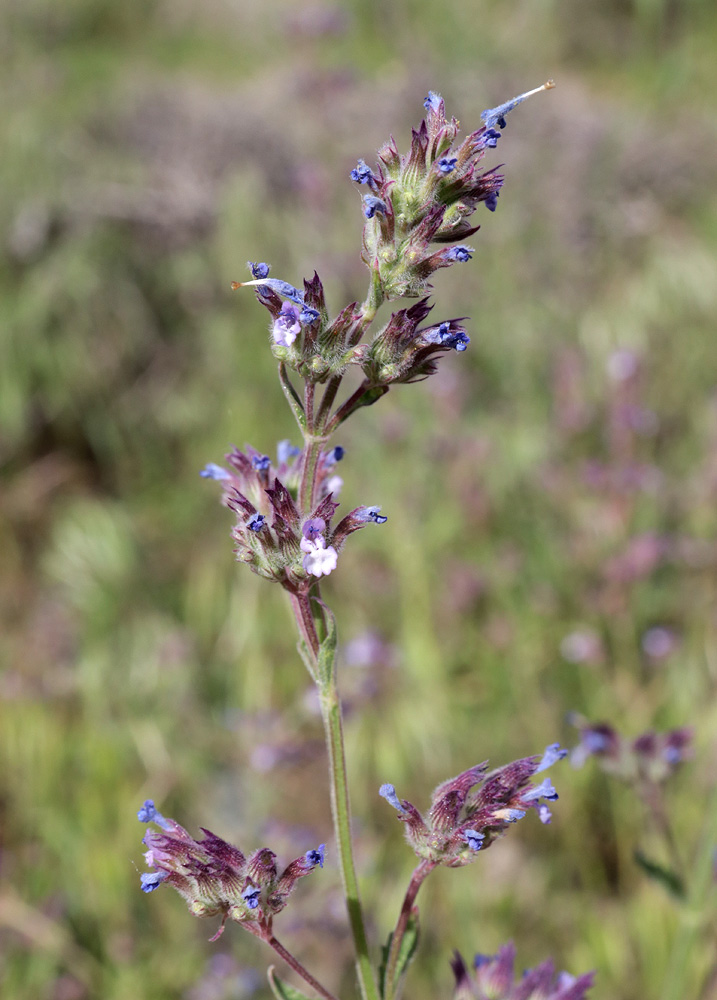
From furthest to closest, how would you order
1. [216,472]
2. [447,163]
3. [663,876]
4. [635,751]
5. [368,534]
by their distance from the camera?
[368,534] → [635,751] → [663,876] → [216,472] → [447,163]

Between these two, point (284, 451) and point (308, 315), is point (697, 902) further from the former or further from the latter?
point (308, 315)

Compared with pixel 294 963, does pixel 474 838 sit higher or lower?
higher

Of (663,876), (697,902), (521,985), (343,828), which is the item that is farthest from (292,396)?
(697,902)

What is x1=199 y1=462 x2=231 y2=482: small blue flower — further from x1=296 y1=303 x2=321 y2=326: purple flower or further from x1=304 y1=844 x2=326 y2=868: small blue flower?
x1=304 y1=844 x2=326 y2=868: small blue flower

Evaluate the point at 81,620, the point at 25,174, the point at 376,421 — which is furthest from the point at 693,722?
the point at 25,174

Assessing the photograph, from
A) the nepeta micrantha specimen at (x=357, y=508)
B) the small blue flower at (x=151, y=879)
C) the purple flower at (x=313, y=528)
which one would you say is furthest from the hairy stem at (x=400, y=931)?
the purple flower at (x=313, y=528)

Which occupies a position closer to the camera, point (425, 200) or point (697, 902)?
point (425, 200)

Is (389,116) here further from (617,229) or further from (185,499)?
(185,499)
